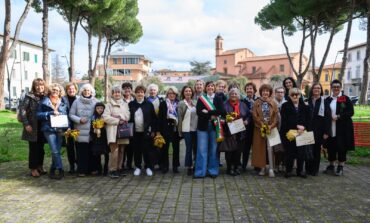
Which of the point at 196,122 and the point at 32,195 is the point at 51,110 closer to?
the point at 32,195

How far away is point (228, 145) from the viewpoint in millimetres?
6414

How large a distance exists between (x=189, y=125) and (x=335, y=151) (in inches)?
116

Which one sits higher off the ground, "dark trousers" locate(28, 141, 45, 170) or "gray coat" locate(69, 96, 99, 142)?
"gray coat" locate(69, 96, 99, 142)

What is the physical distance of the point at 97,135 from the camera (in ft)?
20.7

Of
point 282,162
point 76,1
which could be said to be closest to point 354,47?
point 76,1

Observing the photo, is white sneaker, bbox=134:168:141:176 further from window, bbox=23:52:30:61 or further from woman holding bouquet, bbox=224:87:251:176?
window, bbox=23:52:30:61

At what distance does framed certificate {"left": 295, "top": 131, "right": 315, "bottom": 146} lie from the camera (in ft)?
20.5

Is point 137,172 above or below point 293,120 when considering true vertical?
below

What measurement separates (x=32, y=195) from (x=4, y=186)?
90cm

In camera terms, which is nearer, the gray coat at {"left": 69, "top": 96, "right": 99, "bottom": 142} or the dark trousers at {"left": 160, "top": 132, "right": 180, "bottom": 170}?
the gray coat at {"left": 69, "top": 96, "right": 99, "bottom": 142}

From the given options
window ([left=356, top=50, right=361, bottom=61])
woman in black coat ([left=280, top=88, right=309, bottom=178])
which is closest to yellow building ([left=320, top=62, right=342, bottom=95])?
window ([left=356, top=50, right=361, bottom=61])

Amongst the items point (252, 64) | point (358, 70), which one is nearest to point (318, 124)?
point (358, 70)

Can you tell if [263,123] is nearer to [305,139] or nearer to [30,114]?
[305,139]

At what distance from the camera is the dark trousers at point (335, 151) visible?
6551mm
